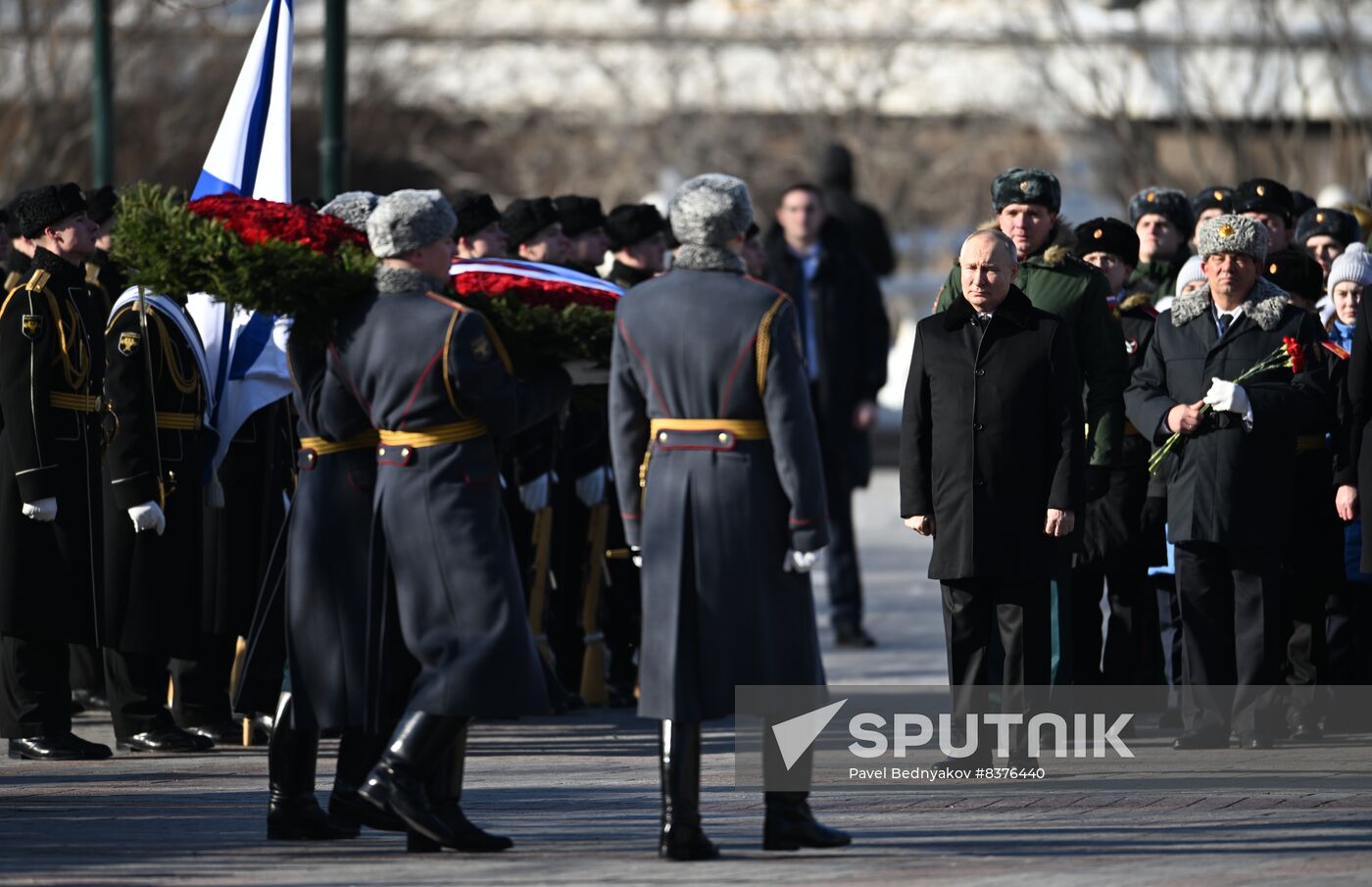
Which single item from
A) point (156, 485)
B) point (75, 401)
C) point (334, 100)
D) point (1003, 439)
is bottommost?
point (156, 485)

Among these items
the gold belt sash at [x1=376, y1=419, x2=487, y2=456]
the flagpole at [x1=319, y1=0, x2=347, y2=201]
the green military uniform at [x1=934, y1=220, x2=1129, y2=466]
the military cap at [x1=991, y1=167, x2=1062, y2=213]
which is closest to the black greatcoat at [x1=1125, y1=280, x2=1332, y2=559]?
the green military uniform at [x1=934, y1=220, x2=1129, y2=466]

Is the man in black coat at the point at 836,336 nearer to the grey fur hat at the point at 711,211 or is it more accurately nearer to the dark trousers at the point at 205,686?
the dark trousers at the point at 205,686

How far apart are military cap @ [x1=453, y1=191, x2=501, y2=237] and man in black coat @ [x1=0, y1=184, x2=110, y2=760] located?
1778 millimetres

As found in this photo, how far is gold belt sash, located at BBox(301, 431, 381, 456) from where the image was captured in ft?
28.6

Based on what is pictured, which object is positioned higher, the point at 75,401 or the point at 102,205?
the point at 102,205

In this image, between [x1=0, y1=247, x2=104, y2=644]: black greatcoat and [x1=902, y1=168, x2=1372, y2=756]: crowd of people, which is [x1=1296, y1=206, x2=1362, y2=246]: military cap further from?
[x1=0, y1=247, x2=104, y2=644]: black greatcoat

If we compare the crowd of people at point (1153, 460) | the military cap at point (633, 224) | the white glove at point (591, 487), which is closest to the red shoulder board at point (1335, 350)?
the crowd of people at point (1153, 460)

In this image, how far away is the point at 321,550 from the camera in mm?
8734

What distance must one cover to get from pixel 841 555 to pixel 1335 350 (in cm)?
423

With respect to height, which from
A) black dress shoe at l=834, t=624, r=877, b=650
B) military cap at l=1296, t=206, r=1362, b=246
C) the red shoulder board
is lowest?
black dress shoe at l=834, t=624, r=877, b=650

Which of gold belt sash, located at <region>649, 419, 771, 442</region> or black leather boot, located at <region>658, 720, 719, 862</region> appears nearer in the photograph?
black leather boot, located at <region>658, 720, 719, 862</region>

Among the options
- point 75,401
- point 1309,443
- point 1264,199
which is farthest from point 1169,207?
point 75,401

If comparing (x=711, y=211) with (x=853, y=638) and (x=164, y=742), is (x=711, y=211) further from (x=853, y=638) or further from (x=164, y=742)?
(x=853, y=638)

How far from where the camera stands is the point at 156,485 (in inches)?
424
